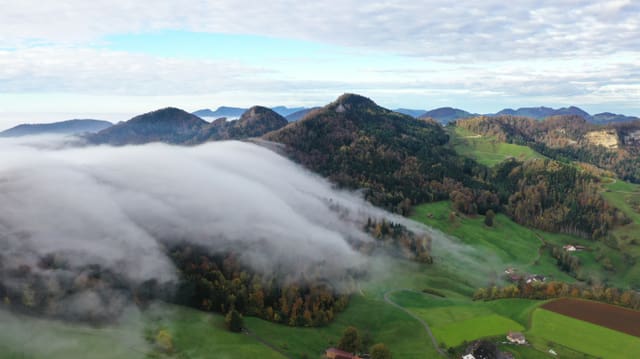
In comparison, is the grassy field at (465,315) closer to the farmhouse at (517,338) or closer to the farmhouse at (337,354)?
the farmhouse at (517,338)

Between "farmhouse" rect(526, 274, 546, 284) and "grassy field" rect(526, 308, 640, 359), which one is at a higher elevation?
"grassy field" rect(526, 308, 640, 359)

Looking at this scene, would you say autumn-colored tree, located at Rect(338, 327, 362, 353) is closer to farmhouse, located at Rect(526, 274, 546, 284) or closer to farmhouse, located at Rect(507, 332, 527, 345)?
farmhouse, located at Rect(507, 332, 527, 345)

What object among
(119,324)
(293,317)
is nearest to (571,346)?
(293,317)

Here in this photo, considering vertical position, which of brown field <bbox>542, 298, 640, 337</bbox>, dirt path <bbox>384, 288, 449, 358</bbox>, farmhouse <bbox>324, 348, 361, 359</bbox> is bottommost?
dirt path <bbox>384, 288, 449, 358</bbox>

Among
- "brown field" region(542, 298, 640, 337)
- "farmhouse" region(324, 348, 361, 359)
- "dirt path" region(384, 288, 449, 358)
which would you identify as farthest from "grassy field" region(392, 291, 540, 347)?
"farmhouse" region(324, 348, 361, 359)

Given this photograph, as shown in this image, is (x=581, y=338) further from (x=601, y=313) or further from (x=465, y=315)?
(x=465, y=315)

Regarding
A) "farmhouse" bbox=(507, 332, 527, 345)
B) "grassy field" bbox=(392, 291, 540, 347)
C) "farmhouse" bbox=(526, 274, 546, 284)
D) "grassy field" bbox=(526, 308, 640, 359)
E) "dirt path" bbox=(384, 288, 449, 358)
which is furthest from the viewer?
"farmhouse" bbox=(526, 274, 546, 284)

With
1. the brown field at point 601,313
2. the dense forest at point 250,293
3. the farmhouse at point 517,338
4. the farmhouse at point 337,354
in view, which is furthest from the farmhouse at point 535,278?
the farmhouse at point 337,354

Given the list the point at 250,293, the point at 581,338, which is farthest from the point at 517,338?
the point at 250,293
